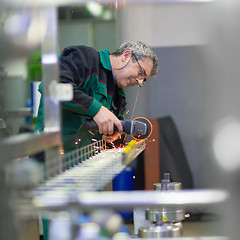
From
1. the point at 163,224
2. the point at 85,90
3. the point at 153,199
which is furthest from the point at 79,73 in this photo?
the point at 153,199

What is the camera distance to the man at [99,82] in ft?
4.78

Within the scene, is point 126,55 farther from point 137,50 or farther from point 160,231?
point 160,231

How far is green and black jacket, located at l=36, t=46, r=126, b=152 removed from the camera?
143 cm

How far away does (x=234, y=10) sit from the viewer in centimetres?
123

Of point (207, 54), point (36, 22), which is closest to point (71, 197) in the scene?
point (36, 22)

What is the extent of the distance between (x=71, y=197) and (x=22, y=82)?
736 mm

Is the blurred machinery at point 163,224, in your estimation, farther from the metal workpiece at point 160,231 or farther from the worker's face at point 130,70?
the worker's face at point 130,70

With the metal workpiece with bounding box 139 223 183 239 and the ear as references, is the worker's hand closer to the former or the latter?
the ear

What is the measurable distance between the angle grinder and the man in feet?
0.07

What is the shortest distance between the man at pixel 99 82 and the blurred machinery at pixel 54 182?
134 mm

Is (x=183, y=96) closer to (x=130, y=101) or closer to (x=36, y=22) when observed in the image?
(x=130, y=101)

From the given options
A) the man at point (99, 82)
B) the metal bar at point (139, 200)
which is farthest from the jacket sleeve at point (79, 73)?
the metal bar at point (139, 200)

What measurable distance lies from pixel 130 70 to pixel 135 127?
236 millimetres

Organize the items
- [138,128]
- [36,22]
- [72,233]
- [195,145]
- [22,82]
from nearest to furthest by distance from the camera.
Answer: [72,233]
[36,22]
[22,82]
[138,128]
[195,145]
